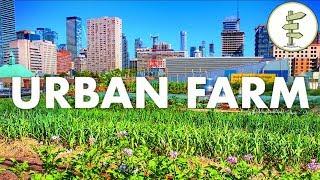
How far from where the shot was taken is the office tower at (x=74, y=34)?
187 metres

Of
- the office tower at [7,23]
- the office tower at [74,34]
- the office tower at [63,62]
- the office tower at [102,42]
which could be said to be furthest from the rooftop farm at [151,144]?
the office tower at [74,34]

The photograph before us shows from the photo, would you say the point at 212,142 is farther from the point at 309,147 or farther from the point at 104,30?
the point at 104,30

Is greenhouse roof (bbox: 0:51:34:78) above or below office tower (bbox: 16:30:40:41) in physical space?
below

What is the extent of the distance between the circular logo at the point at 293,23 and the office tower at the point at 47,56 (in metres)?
89.4

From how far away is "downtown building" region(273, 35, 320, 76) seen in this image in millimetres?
81438

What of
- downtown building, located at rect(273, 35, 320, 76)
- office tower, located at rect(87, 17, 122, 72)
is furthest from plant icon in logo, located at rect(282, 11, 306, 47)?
office tower, located at rect(87, 17, 122, 72)

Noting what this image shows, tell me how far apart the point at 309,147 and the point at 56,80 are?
6.98 meters

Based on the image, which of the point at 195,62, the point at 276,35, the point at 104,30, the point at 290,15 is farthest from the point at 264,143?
the point at 104,30

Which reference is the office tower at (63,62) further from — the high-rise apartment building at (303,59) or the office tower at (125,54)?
the high-rise apartment building at (303,59)

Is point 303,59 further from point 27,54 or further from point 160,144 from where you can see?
point 160,144

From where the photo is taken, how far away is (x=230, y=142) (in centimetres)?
567

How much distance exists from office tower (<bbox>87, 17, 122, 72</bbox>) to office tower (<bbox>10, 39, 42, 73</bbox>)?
1257cm

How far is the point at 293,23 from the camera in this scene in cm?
1872

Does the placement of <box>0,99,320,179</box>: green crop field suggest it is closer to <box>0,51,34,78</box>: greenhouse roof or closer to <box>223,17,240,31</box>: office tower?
<box>0,51,34,78</box>: greenhouse roof
